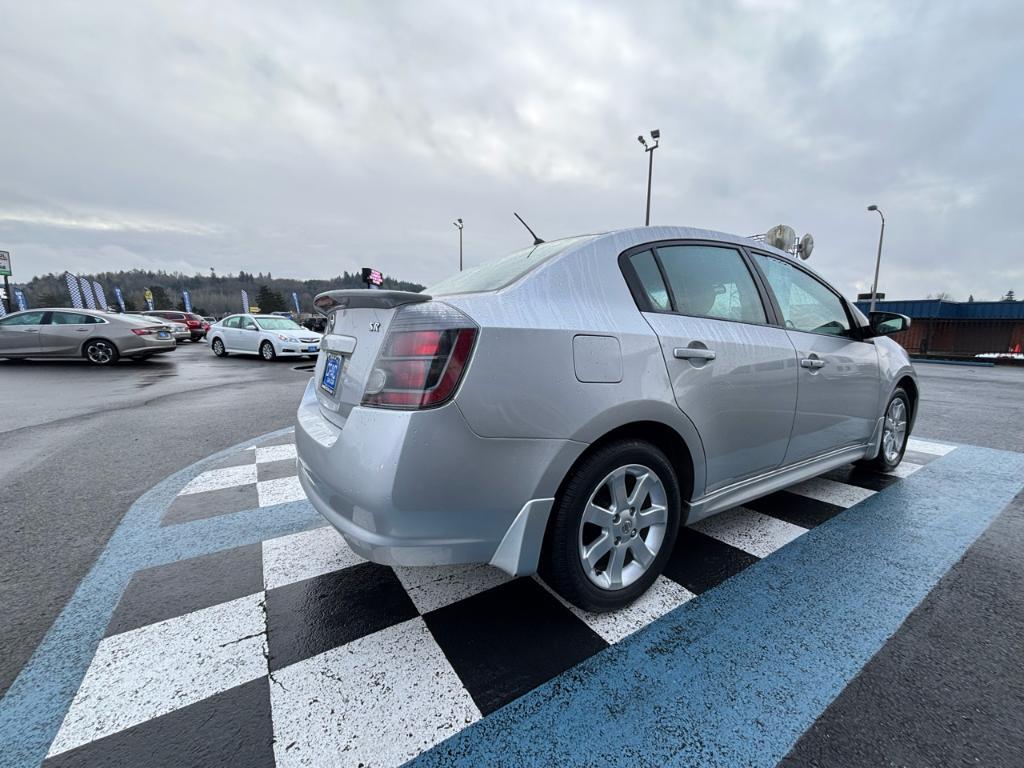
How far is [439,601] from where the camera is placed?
1.97m

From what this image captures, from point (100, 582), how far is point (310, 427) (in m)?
1.25

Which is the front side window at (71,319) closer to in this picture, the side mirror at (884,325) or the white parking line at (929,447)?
the side mirror at (884,325)

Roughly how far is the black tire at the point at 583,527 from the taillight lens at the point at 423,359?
0.61 m

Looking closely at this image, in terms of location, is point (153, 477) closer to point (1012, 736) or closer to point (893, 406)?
point (1012, 736)

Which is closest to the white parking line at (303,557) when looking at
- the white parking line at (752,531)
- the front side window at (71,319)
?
the white parking line at (752,531)

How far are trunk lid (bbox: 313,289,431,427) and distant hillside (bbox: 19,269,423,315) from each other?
213ft

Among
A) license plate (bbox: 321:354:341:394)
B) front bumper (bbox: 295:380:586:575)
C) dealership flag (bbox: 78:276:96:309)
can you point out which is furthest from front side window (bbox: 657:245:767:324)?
dealership flag (bbox: 78:276:96:309)

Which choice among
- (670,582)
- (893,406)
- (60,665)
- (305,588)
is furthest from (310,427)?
(893,406)

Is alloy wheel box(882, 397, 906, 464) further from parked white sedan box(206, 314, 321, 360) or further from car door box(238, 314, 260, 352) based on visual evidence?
car door box(238, 314, 260, 352)

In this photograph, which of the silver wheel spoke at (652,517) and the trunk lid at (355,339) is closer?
the trunk lid at (355,339)

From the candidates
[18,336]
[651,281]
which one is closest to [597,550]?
[651,281]

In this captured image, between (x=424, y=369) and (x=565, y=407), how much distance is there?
50 centimetres

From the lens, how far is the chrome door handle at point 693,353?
1897 millimetres

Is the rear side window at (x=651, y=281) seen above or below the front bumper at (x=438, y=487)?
above
